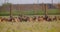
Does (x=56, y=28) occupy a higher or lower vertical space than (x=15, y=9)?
lower

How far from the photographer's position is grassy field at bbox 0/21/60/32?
190 cm

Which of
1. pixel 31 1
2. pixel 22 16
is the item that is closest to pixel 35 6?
pixel 31 1

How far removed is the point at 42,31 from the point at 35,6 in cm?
31

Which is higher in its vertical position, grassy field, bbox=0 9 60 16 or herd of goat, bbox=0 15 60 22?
grassy field, bbox=0 9 60 16

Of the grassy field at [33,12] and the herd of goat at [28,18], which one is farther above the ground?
the grassy field at [33,12]

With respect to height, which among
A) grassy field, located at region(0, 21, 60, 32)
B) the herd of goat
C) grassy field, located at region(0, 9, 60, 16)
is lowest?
grassy field, located at region(0, 21, 60, 32)

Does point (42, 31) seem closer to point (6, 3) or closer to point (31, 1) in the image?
point (31, 1)

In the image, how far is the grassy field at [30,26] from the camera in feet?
6.23

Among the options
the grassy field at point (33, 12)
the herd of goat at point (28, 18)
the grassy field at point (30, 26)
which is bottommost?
the grassy field at point (30, 26)

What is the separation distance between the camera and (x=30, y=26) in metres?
1.92

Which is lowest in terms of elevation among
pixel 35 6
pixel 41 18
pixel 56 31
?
pixel 56 31

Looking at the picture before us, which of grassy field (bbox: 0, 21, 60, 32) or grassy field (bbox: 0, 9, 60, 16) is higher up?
grassy field (bbox: 0, 9, 60, 16)

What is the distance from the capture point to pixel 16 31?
1898mm

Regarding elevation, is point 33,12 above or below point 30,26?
above
